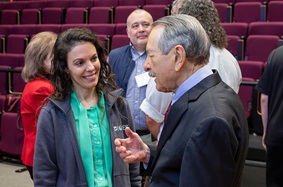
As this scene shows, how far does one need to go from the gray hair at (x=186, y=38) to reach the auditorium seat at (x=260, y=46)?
370cm

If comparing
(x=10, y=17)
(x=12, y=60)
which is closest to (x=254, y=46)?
(x=12, y=60)

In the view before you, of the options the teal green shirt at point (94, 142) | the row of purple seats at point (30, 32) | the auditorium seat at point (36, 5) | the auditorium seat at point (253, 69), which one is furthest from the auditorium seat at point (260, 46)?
the auditorium seat at point (36, 5)

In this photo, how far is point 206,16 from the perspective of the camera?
6.42 feet

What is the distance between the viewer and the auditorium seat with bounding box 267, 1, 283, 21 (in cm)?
547

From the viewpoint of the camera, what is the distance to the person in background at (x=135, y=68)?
107 inches

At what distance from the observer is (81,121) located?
1.65 metres

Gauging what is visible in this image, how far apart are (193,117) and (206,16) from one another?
98cm

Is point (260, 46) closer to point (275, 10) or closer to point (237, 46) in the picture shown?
point (237, 46)

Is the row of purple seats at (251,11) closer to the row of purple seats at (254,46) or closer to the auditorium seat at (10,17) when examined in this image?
the row of purple seats at (254,46)

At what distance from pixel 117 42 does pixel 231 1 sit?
1.93 meters

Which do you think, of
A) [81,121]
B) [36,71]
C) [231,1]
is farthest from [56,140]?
[231,1]

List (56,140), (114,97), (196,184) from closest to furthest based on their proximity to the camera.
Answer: (196,184)
(56,140)
(114,97)

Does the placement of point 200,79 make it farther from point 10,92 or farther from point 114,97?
point 10,92

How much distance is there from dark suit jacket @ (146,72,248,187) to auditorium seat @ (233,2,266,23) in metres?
4.67
